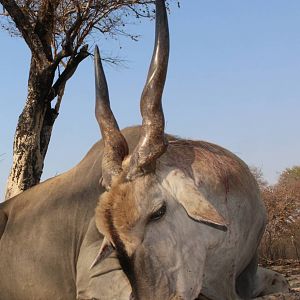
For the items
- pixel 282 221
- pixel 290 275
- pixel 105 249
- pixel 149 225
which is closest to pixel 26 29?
pixel 290 275

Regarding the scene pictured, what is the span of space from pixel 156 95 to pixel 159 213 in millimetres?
693

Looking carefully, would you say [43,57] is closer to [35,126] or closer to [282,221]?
[35,126]

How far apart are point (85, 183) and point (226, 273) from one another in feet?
4.52

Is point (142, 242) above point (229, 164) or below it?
below

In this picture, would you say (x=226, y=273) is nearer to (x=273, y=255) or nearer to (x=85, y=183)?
(x=85, y=183)

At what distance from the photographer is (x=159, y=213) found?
3020 mm

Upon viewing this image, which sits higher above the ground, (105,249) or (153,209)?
(153,209)

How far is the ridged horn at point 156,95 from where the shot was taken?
10.6 ft

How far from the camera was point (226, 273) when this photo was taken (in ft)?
11.4

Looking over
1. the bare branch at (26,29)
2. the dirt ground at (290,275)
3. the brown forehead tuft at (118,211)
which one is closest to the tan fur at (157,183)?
the brown forehead tuft at (118,211)

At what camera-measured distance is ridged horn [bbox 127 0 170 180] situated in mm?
3240

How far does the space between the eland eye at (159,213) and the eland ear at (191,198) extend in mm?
101

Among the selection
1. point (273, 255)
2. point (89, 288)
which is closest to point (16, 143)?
point (273, 255)

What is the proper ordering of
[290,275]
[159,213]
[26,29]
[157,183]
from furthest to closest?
[26,29] → [290,275] → [157,183] → [159,213]
